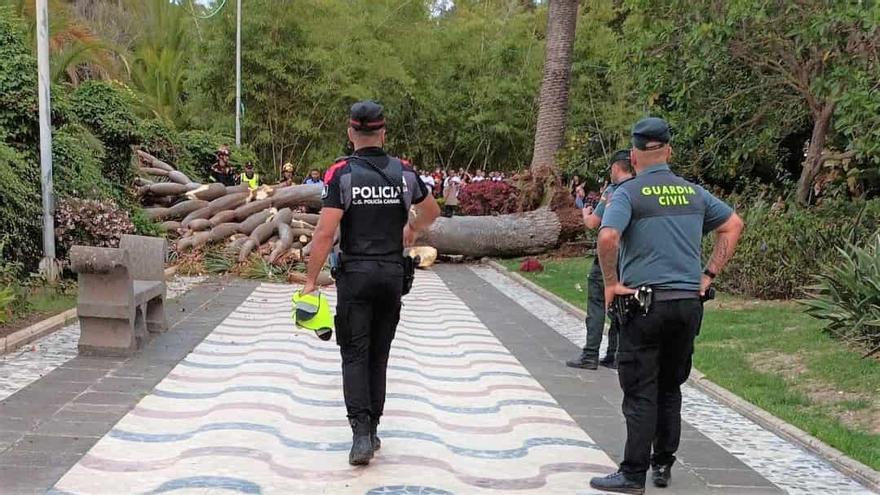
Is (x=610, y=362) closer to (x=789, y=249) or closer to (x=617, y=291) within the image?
(x=617, y=291)

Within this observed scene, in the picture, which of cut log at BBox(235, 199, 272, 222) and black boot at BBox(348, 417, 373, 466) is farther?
cut log at BBox(235, 199, 272, 222)

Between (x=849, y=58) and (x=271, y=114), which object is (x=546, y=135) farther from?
(x=271, y=114)

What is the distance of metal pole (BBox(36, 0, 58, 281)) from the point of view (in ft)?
31.3

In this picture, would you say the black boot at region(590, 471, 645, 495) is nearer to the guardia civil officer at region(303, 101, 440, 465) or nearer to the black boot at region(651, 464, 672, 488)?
the black boot at region(651, 464, 672, 488)

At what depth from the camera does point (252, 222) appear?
14383mm

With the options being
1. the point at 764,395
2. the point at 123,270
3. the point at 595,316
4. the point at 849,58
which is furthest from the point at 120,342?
the point at 849,58

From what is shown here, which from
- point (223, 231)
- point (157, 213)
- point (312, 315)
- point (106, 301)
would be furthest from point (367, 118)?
point (157, 213)

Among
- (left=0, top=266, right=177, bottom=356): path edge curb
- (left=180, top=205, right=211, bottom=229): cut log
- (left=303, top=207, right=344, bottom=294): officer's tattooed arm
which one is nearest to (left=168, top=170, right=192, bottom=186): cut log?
(left=180, top=205, right=211, bottom=229): cut log

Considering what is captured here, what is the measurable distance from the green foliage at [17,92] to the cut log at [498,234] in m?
7.65

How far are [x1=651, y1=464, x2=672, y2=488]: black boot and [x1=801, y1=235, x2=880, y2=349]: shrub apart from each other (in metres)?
3.72

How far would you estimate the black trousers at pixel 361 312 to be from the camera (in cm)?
438

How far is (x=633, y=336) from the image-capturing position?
13.6ft

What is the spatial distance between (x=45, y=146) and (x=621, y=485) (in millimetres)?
7739

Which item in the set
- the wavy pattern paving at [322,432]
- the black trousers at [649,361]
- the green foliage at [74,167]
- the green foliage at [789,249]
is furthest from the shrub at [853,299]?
the green foliage at [74,167]
